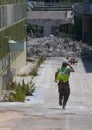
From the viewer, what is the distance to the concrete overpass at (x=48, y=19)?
7438 cm

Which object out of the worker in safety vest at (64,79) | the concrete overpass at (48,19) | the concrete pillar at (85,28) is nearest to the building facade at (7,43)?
the worker in safety vest at (64,79)

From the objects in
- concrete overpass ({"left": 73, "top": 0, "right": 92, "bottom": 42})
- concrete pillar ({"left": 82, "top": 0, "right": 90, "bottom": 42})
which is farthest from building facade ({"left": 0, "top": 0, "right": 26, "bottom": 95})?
concrete pillar ({"left": 82, "top": 0, "right": 90, "bottom": 42})

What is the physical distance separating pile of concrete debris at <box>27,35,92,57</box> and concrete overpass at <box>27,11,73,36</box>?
1507cm

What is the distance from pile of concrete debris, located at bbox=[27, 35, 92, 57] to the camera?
2048 inches

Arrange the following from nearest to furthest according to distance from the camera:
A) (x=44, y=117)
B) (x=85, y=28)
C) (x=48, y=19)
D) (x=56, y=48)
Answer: (x=44, y=117) < (x=56, y=48) < (x=85, y=28) < (x=48, y=19)

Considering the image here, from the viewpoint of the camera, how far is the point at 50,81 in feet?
109

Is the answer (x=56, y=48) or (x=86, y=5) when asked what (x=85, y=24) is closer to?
(x=86, y=5)

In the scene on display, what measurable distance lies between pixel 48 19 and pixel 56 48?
19910 mm

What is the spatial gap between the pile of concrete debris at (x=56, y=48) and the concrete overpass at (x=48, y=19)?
15.1 m

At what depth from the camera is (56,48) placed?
5488 cm

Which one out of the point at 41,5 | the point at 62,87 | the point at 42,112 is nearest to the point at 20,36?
the point at 62,87

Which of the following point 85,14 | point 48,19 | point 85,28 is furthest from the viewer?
point 48,19

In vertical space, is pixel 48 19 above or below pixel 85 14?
below

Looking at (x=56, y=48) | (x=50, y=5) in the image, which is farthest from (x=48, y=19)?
(x=56, y=48)
